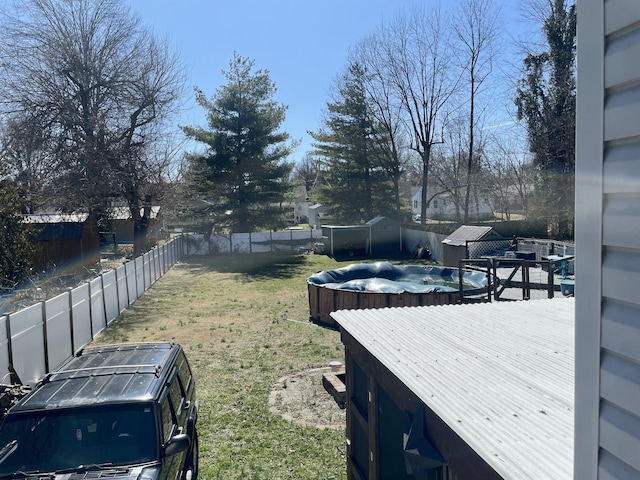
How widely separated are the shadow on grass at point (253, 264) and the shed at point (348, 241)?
2.31 meters

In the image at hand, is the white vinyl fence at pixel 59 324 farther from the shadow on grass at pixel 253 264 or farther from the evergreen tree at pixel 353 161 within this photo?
the evergreen tree at pixel 353 161

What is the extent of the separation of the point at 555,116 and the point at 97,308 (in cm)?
2830

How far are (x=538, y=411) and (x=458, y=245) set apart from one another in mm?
21857

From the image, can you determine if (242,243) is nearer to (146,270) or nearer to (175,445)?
(146,270)

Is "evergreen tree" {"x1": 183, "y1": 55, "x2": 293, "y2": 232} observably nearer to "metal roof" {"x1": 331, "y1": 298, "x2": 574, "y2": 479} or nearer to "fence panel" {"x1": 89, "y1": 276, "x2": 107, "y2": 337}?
"fence panel" {"x1": 89, "y1": 276, "x2": 107, "y2": 337}

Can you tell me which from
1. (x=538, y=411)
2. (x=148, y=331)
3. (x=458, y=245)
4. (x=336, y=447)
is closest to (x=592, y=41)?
(x=538, y=411)

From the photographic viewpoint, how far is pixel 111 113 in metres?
26.5

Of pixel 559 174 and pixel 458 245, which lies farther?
pixel 559 174

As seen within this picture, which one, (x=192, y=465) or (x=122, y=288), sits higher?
(x=122, y=288)

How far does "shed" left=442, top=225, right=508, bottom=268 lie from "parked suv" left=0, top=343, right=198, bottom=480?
64.4ft

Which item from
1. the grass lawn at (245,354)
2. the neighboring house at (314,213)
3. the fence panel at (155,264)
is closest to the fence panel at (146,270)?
Result: the grass lawn at (245,354)

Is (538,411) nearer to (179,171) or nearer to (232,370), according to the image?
(232,370)

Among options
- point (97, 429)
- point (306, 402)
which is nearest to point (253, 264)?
point (306, 402)

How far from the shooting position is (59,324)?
34.6 feet
